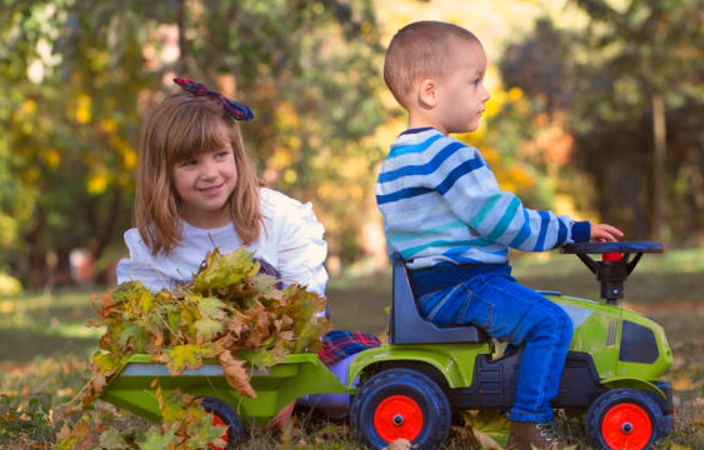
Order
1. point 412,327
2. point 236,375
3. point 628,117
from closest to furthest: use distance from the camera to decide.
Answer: point 236,375
point 412,327
point 628,117

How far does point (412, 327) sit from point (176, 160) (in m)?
1.14

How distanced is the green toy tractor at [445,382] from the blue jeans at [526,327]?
0.06 meters

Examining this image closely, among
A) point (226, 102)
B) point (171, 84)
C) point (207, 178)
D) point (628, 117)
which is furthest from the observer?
point (628, 117)

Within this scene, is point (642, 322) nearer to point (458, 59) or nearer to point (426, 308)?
point (426, 308)

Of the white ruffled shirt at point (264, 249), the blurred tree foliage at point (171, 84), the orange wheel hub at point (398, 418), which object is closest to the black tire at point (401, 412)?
the orange wheel hub at point (398, 418)

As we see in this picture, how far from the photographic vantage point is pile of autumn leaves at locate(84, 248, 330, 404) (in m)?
2.96

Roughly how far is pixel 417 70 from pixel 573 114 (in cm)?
1714

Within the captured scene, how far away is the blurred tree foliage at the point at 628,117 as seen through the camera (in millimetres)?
16684

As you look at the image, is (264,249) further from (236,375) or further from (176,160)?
(236,375)

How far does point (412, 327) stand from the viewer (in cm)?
312

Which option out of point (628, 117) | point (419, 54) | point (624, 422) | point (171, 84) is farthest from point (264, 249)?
point (628, 117)

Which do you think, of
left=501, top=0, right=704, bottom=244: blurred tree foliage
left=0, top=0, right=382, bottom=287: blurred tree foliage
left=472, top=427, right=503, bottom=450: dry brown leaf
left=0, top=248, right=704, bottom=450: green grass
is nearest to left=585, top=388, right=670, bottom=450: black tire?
left=0, top=248, right=704, bottom=450: green grass

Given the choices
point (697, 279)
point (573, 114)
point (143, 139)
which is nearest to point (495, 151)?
point (573, 114)

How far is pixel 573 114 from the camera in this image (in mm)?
19734
